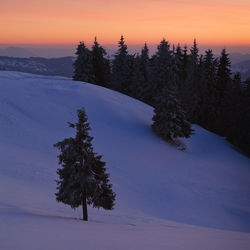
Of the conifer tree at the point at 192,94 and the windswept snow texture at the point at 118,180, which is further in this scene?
the conifer tree at the point at 192,94

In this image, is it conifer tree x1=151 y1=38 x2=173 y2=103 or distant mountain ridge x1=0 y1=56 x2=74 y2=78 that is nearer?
conifer tree x1=151 y1=38 x2=173 y2=103

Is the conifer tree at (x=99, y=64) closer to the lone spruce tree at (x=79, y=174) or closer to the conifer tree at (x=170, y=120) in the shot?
the conifer tree at (x=170, y=120)

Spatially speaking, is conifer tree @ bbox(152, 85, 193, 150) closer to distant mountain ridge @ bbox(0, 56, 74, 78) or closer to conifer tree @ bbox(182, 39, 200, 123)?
conifer tree @ bbox(182, 39, 200, 123)

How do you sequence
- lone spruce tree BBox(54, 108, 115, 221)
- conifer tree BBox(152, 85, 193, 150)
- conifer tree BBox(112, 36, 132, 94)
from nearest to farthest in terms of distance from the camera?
lone spruce tree BBox(54, 108, 115, 221)
conifer tree BBox(152, 85, 193, 150)
conifer tree BBox(112, 36, 132, 94)

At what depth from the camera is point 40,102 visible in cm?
2573

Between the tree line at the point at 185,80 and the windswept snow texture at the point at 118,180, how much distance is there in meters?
5.55

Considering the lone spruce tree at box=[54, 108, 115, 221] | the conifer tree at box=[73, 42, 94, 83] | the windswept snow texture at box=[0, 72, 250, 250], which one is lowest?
the windswept snow texture at box=[0, 72, 250, 250]

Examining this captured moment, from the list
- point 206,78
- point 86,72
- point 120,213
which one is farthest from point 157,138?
point 206,78

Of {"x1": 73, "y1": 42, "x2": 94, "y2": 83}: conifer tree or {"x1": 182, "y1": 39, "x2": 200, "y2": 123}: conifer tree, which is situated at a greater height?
{"x1": 73, "y1": 42, "x2": 94, "y2": 83}: conifer tree

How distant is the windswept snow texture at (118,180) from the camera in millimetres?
7121

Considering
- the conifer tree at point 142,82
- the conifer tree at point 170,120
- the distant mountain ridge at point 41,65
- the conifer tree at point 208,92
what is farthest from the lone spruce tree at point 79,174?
the distant mountain ridge at point 41,65

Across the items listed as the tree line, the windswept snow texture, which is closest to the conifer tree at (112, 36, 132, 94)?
the tree line

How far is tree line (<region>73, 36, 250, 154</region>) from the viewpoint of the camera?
1377 inches

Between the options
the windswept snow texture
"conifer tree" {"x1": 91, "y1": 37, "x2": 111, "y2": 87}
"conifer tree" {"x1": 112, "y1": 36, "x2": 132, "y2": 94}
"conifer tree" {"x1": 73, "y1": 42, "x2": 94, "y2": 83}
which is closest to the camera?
the windswept snow texture
